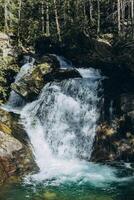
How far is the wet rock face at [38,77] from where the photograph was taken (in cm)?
2966

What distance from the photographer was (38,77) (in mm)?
30312

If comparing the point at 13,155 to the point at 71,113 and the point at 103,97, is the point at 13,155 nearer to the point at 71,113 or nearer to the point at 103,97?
the point at 71,113

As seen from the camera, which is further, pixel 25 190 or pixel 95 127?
pixel 95 127

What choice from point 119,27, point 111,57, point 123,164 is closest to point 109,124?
point 123,164

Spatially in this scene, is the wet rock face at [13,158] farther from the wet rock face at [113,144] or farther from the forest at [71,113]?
the wet rock face at [113,144]

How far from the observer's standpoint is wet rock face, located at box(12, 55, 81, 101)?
Answer: 29656 mm

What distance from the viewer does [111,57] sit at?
29.1m

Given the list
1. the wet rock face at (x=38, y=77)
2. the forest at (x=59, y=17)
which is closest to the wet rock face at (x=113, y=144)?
the wet rock face at (x=38, y=77)

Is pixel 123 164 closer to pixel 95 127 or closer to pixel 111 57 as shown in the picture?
pixel 95 127

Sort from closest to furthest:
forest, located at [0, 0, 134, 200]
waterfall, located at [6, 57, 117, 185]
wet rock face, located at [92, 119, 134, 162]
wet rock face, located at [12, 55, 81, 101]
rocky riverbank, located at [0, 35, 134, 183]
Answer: forest, located at [0, 0, 134, 200]
rocky riverbank, located at [0, 35, 134, 183]
waterfall, located at [6, 57, 117, 185]
wet rock face, located at [92, 119, 134, 162]
wet rock face, located at [12, 55, 81, 101]

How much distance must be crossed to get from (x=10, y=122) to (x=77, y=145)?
4.38 m

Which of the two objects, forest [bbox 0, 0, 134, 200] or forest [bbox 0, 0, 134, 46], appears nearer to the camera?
forest [bbox 0, 0, 134, 200]

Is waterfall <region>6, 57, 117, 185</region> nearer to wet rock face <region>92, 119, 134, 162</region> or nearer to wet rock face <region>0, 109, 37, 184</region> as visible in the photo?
wet rock face <region>92, 119, 134, 162</region>

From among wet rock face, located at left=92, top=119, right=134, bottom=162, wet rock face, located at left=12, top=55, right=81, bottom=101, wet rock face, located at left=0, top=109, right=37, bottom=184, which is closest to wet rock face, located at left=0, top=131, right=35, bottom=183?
wet rock face, located at left=0, top=109, right=37, bottom=184
